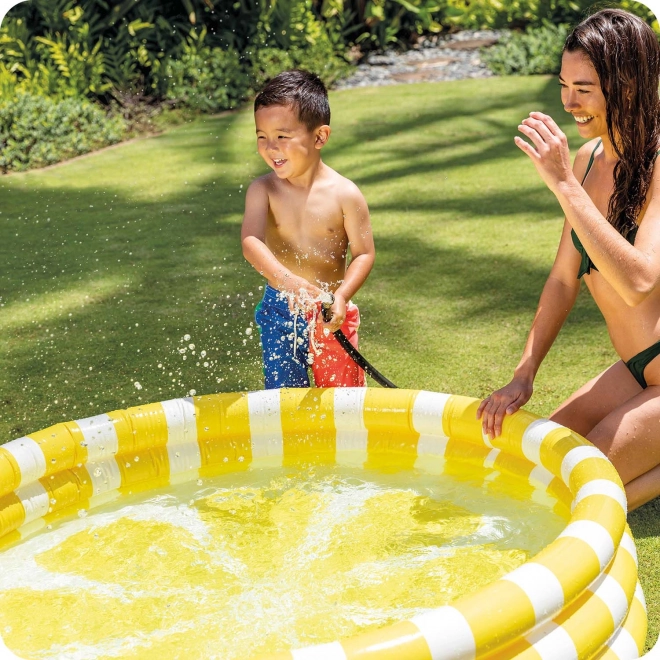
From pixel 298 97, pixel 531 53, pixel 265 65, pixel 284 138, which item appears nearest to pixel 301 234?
pixel 284 138

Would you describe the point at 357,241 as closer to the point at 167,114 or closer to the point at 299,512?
the point at 299,512

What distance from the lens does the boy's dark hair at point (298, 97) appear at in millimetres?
3275

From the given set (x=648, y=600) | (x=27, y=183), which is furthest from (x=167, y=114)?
(x=648, y=600)

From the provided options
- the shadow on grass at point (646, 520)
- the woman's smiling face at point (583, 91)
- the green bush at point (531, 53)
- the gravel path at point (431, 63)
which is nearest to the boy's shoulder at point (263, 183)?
the woman's smiling face at point (583, 91)

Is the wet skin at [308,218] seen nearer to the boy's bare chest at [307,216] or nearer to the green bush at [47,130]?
the boy's bare chest at [307,216]

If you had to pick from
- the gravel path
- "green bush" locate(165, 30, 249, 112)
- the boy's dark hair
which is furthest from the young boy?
the gravel path

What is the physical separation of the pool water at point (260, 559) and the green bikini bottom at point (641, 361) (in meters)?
0.48

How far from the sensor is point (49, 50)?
9141 mm

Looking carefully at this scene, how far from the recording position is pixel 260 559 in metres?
2.81

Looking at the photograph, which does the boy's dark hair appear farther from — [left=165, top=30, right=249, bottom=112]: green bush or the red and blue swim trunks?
[left=165, top=30, right=249, bottom=112]: green bush

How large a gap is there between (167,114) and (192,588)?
705cm

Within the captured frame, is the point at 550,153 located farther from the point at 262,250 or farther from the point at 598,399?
the point at 262,250

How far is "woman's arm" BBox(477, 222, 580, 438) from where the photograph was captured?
3031 millimetres

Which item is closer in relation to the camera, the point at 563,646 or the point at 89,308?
the point at 563,646
